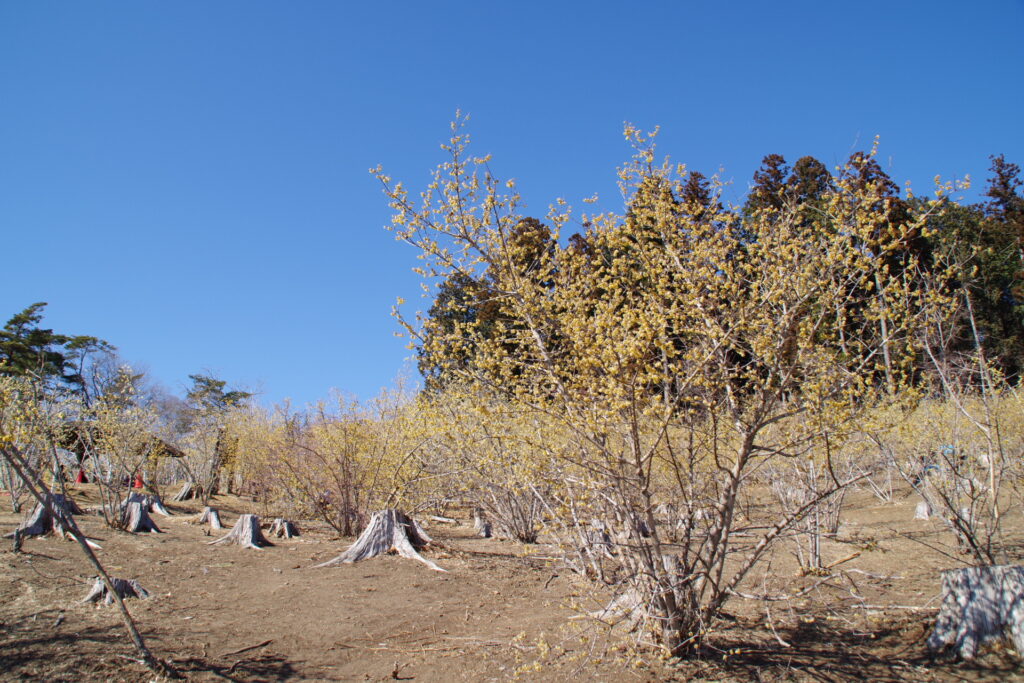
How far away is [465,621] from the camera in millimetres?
5289

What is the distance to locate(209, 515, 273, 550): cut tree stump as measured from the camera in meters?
9.11

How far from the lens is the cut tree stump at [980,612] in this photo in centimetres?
369

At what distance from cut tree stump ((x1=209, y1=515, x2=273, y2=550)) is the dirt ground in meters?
0.74

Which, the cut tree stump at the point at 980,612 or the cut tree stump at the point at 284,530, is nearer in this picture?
the cut tree stump at the point at 980,612

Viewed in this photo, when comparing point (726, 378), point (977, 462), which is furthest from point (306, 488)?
point (977, 462)

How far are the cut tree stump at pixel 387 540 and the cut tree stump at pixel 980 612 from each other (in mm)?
5316

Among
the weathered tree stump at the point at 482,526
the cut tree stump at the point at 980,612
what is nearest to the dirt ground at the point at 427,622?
the cut tree stump at the point at 980,612

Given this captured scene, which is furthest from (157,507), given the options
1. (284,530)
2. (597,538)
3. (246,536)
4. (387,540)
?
(597,538)

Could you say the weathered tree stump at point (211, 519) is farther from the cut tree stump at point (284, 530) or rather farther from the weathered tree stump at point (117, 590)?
the weathered tree stump at point (117, 590)

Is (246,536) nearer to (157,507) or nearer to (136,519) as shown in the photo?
(136,519)

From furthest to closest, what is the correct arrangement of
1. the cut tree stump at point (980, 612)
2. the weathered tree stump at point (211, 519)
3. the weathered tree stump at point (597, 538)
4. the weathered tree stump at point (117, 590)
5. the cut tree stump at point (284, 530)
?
the weathered tree stump at point (211, 519) → the cut tree stump at point (284, 530) → the weathered tree stump at point (117, 590) → the weathered tree stump at point (597, 538) → the cut tree stump at point (980, 612)

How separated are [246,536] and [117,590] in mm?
4531

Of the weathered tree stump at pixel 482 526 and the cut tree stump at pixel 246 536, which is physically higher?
the weathered tree stump at pixel 482 526

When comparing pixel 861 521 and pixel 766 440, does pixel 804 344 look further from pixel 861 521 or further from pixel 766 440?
pixel 861 521
